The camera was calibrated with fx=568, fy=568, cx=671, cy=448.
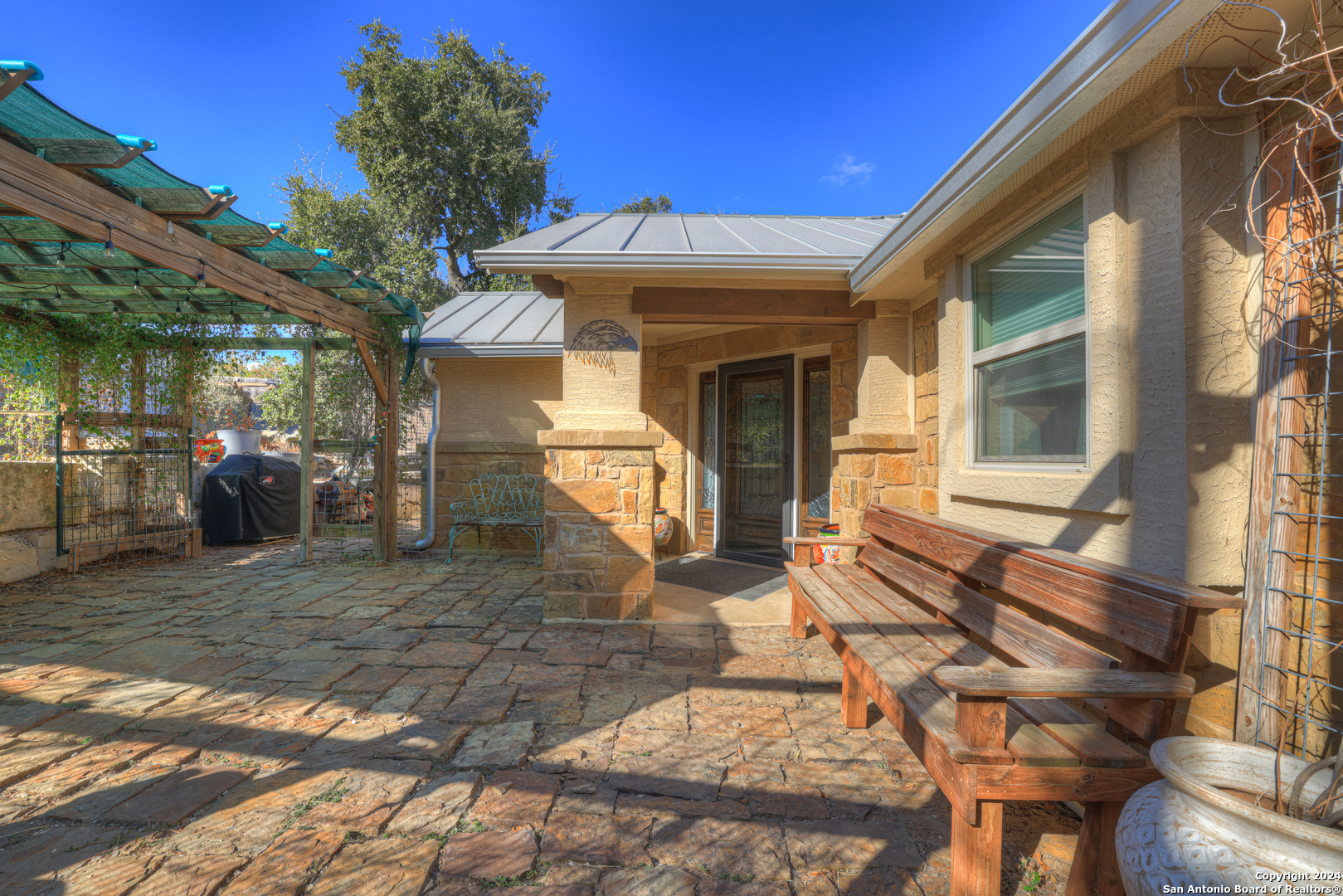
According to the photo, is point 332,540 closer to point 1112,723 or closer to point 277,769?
point 277,769

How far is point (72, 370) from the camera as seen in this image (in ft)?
19.2

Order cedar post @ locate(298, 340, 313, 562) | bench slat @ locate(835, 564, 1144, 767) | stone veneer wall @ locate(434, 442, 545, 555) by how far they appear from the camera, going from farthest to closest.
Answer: stone veneer wall @ locate(434, 442, 545, 555)
cedar post @ locate(298, 340, 313, 562)
bench slat @ locate(835, 564, 1144, 767)

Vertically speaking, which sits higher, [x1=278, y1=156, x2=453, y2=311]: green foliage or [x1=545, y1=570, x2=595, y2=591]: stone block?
[x1=278, y1=156, x2=453, y2=311]: green foliage

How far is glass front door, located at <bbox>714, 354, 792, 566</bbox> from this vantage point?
5.83 metres

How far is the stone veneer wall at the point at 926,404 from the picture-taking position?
3.69 meters

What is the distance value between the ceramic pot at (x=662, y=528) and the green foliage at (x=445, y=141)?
34.7 feet

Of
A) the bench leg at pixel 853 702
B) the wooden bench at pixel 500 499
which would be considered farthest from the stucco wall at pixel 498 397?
the bench leg at pixel 853 702

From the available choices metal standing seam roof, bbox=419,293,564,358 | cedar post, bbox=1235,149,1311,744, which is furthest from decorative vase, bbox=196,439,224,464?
cedar post, bbox=1235,149,1311,744

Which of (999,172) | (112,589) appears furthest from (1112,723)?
(112,589)

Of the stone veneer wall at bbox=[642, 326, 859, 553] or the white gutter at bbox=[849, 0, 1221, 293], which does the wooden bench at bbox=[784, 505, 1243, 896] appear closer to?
the white gutter at bbox=[849, 0, 1221, 293]

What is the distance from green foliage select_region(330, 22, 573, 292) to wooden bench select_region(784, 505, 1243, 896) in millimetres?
14421

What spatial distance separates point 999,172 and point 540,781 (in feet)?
9.87

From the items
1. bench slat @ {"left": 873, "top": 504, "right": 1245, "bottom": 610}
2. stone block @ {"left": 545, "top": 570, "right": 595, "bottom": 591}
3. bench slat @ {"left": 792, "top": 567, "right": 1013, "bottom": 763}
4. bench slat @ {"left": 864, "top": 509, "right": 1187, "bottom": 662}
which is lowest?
stone block @ {"left": 545, "top": 570, "right": 595, "bottom": 591}

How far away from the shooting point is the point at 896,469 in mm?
4074
